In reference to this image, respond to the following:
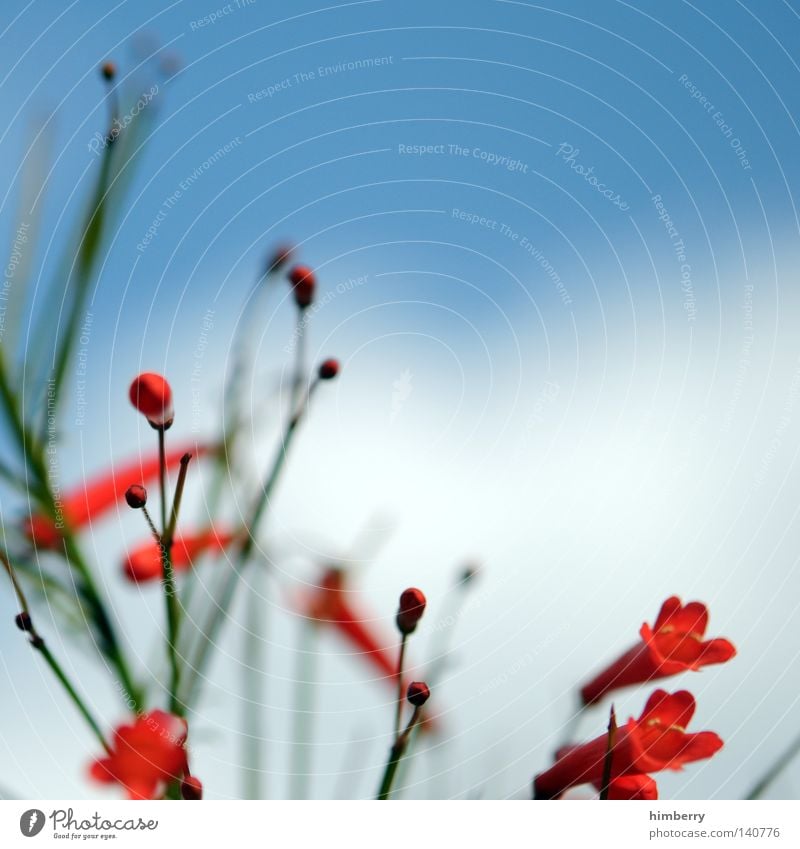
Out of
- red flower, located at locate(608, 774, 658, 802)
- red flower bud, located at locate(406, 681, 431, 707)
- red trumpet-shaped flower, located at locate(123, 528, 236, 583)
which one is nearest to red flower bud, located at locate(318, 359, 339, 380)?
red trumpet-shaped flower, located at locate(123, 528, 236, 583)

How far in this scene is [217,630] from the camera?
579mm

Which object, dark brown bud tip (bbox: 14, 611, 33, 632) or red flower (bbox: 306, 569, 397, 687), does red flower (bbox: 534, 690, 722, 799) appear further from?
dark brown bud tip (bbox: 14, 611, 33, 632)

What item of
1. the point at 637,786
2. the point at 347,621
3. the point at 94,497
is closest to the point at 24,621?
the point at 94,497

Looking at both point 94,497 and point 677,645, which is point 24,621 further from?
point 677,645

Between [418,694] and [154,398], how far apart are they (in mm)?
257

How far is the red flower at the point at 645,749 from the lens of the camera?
616 millimetres

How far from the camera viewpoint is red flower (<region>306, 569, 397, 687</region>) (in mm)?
801

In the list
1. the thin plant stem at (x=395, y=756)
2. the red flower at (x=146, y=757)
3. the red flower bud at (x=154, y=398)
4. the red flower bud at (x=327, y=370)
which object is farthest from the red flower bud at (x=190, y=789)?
the red flower bud at (x=327, y=370)
